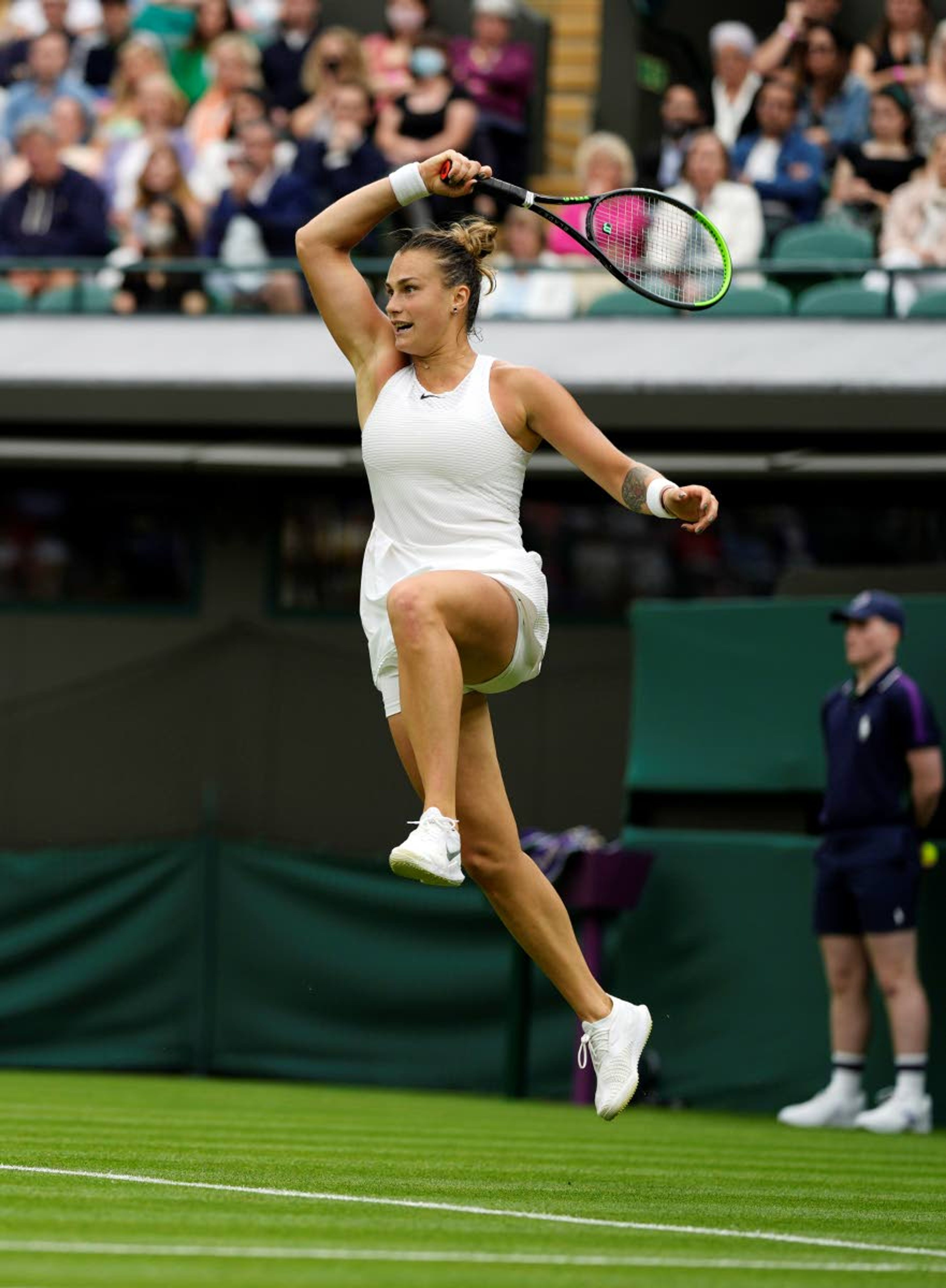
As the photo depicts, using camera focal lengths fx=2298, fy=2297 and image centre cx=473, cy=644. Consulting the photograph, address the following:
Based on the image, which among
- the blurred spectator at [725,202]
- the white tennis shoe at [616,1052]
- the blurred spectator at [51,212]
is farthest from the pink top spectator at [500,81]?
the white tennis shoe at [616,1052]

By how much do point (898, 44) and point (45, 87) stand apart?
6.58 meters

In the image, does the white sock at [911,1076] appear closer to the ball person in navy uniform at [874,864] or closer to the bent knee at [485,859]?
the ball person in navy uniform at [874,864]

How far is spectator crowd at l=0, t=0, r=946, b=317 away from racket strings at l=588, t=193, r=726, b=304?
602 cm

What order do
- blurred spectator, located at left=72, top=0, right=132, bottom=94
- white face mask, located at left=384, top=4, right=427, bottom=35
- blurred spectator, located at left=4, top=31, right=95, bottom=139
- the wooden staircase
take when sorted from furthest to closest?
1. blurred spectator, located at left=72, top=0, right=132, bottom=94
2. the wooden staircase
3. blurred spectator, located at left=4, top=31, right=95, bottom=139
4. white face mask, located at left=384, top=4, right=427, bottom=35

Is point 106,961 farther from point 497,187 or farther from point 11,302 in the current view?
point 497,187

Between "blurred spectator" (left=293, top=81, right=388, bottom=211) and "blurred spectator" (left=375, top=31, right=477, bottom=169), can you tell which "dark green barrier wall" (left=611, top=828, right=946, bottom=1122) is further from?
"blurred spectator" (left=375, top=31, right=477, bottom=169)

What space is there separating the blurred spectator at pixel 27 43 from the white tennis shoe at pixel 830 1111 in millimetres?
10906

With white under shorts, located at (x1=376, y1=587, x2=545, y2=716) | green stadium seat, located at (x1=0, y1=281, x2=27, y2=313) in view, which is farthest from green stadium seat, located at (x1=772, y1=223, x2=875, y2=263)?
white under shorts, located at (x1=376, y1=587, x2=545, y2=716)

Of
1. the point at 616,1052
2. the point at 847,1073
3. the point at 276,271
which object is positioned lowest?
the point at 847,1073

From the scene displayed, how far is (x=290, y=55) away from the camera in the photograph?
1689cm

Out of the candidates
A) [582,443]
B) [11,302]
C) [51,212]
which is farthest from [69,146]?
[582,443]

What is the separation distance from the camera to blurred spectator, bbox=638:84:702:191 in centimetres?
1506

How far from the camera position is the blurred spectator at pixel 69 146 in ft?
54.4

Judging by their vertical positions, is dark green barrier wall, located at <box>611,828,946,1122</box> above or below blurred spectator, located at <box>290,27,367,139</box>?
below
